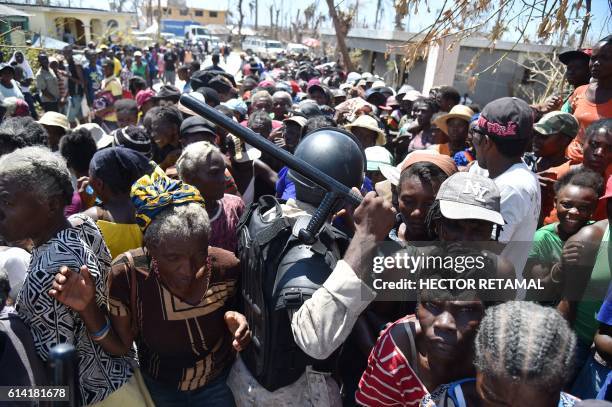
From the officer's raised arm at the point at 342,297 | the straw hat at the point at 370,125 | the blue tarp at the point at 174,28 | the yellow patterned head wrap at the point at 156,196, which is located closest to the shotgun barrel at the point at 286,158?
the officer's raised arm at the point at 342,297

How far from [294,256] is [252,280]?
23cm

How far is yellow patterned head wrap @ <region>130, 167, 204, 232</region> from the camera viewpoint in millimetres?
1911

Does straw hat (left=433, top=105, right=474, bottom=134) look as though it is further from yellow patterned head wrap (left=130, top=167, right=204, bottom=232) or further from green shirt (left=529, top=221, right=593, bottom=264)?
yellow patterned head wrap (left=130, top=167, right=204, bottom=232)

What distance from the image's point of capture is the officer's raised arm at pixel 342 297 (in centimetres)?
148

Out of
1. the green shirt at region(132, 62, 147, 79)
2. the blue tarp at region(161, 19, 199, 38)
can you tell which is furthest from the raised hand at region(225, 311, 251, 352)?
the blue tarp at region(161, 19, 199, 38)

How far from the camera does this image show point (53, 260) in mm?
1731

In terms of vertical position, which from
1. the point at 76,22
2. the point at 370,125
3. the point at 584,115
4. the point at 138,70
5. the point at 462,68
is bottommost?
the point at 138,70

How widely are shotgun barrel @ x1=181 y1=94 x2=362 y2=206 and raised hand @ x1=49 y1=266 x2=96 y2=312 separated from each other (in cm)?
73

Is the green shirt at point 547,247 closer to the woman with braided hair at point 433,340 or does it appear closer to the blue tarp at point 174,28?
the woman with braided hair at point 433,340

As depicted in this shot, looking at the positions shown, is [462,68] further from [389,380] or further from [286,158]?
[389,380]

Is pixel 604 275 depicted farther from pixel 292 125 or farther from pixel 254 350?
pixel 292 125

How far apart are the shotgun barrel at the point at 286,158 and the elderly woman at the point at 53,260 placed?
2.07 feet

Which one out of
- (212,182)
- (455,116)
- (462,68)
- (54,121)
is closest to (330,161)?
(212,182)

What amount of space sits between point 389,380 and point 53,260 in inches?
49.8
